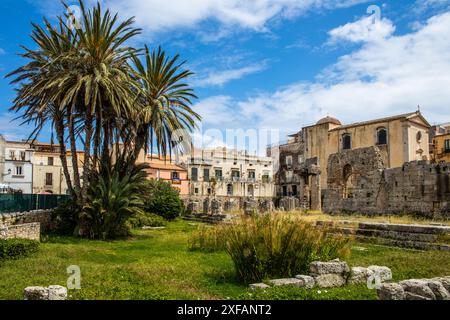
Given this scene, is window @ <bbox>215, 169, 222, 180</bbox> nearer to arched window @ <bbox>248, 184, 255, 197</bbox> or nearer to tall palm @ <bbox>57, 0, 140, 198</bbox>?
arched window @ <bbox>248, 184, 255, 197</bbox>

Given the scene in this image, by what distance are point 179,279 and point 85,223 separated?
29.9ft

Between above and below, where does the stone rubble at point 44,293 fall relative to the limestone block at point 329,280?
above

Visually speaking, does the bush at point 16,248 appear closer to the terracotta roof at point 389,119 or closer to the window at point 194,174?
the terracotta roof at point 389,119

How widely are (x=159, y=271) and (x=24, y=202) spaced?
11.5 meters

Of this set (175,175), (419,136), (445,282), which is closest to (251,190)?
(175,175)

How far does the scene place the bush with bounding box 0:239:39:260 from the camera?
10.3 metres

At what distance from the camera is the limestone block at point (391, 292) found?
18.2 feet

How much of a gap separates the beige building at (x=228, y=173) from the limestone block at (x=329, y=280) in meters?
48.3

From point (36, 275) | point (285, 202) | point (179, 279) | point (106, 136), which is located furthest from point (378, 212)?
point (36, 275)

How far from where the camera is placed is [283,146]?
2569 inches

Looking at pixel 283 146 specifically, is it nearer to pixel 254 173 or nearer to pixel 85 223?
pixel 254 173

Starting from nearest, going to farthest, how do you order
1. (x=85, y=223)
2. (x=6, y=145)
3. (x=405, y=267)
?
(x=405, y=267)
(x=85, y=223)
(x=6, y=145)

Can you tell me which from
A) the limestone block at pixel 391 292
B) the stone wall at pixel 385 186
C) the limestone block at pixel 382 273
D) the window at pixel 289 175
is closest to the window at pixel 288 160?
the window at pixel 289 175

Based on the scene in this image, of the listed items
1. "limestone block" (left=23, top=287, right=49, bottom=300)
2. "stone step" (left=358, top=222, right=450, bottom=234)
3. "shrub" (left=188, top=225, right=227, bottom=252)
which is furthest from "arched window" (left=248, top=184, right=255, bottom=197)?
"limestone block" (left=23, top=287, right=49, bottom=300)
